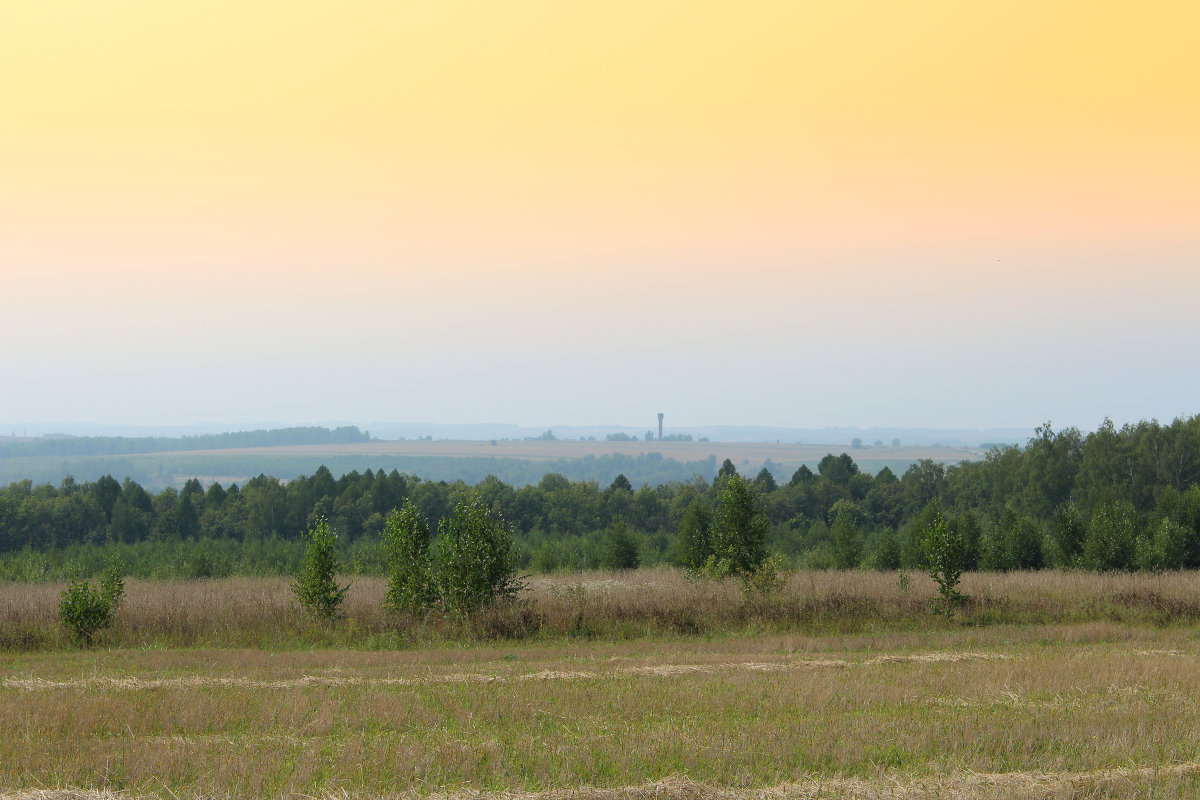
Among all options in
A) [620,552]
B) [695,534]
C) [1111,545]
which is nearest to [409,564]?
[695,534]

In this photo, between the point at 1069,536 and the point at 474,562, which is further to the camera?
the point at 1069,536

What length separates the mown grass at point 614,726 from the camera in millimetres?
10180

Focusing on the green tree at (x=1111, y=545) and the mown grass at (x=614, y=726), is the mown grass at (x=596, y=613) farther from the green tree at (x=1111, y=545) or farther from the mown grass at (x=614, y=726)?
the green tree at (x=1111, y=545)

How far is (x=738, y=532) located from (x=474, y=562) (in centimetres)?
1316

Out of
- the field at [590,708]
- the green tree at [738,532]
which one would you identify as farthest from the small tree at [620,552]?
the field at [590,708]

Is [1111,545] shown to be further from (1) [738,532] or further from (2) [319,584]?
(2) [319,584]

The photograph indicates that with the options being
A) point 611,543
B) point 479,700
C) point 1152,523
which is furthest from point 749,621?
point 1152,523

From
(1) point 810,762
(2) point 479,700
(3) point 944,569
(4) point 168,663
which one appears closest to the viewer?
(1) point 810,762

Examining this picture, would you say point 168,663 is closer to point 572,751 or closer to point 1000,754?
point 572,751

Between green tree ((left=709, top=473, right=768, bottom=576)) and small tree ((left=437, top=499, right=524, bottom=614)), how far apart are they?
10.4 metres

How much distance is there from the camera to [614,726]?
12.9 m

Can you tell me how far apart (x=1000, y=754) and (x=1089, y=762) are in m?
1.01

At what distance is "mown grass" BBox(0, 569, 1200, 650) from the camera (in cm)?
2581

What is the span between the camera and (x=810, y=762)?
10.9 meters
